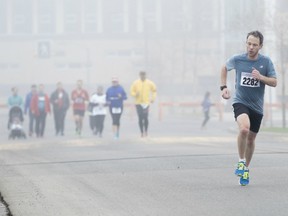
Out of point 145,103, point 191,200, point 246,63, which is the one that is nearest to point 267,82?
point 246,63

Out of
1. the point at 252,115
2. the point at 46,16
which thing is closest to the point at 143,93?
the point at 252,115

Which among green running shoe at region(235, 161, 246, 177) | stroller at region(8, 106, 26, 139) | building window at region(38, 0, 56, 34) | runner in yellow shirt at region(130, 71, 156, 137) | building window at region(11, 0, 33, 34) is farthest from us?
building window at region(38, 0, 56, 34)

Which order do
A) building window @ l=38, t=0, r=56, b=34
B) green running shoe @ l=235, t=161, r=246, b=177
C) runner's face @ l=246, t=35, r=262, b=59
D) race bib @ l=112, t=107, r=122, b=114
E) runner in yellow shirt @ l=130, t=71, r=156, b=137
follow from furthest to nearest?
building window @ l=38, t=0, r=56, b=34
race bib @ l=112, t=107, r=122, b=114
runner in yellow shirt @ l=130, t=71, r=156, b=137
runner's face @ l=246, t=35, r=262, b=59
green running shoe @ l=235, t=161, r=246, b=177

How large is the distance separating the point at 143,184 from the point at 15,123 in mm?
18006

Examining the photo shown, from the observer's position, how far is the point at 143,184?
420 inches

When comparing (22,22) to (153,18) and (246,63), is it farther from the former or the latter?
(246,63)

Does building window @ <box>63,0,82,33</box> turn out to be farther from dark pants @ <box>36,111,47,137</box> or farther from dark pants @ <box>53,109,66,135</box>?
dark pants @ <box>36,111,47,137</box>

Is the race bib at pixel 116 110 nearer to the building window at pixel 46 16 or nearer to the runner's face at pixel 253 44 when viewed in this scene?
the runner's face at pixel 253 44

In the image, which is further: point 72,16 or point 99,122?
point 72,16

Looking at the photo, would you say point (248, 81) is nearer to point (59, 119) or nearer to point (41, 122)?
point (41, 122)

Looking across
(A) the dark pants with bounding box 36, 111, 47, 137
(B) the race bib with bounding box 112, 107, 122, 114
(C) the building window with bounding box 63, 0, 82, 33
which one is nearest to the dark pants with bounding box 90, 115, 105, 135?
(A) the dark pants with bounding box 36, 111, 47, 137

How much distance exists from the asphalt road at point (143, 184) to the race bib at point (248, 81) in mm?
1148

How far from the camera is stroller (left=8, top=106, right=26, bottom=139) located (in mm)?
28219

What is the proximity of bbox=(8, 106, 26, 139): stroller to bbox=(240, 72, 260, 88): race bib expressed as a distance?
1828 centimetres
